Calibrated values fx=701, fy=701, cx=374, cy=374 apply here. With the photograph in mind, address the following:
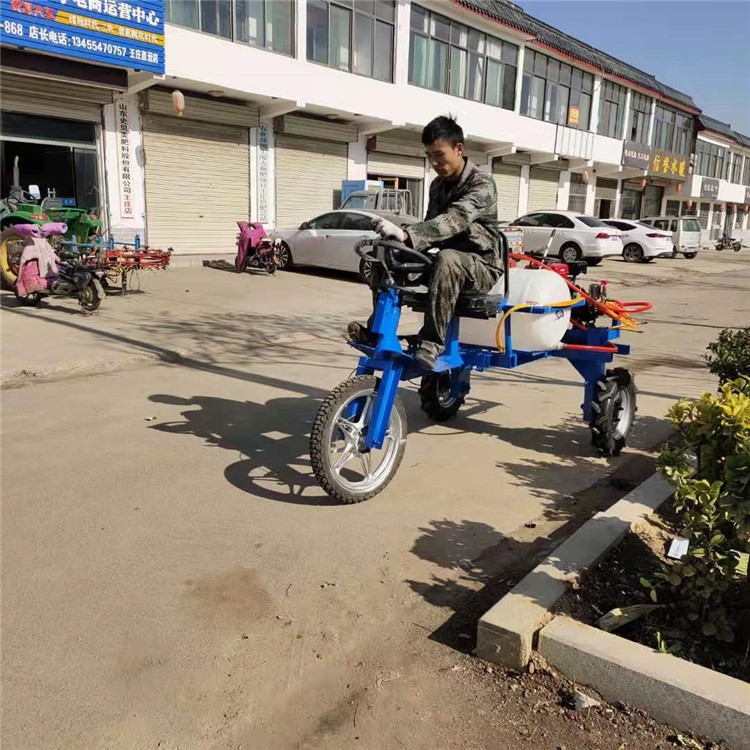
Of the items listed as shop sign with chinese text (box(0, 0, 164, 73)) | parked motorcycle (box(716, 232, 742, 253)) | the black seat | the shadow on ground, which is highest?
shop sign with chinese text (box(0, 0, 164, 73))

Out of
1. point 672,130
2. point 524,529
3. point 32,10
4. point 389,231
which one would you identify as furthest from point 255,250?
point 672,130

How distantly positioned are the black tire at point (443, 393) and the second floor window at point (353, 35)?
15.8 metres

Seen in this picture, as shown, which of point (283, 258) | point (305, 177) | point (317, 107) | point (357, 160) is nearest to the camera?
point (283, 258)

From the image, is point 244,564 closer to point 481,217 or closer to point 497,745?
point 497,745

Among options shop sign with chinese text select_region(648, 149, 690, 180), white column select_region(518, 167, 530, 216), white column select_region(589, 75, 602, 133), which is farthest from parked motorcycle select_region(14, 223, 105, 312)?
shop sign with chinese text select_region(648, 149, 690, 180)

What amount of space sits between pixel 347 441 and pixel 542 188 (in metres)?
30.1

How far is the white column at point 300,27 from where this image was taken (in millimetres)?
18062

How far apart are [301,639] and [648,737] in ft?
4.43

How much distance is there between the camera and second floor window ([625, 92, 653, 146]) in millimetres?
36750

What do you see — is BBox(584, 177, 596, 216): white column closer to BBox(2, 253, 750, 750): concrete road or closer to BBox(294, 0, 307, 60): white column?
BBox(294, 0, 307, 60): white column

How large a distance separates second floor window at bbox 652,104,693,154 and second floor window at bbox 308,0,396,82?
2408 centimetres

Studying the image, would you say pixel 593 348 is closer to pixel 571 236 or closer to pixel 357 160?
pixel 357 160

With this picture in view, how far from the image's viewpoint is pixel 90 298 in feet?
32.1

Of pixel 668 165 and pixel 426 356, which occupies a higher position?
pixel 668 165
